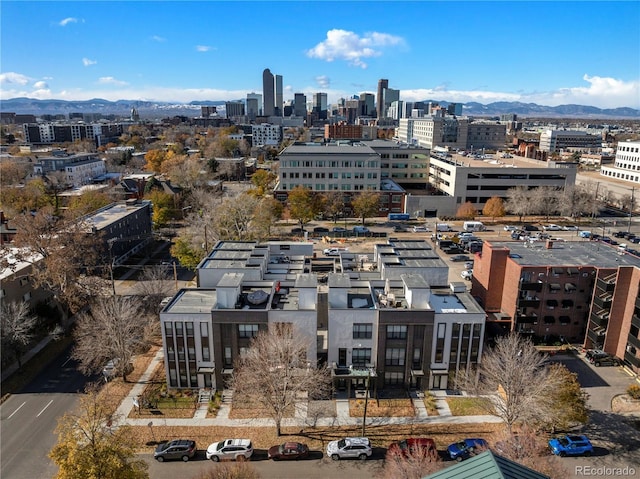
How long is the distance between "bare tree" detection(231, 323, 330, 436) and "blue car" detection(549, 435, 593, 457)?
53.8 feet

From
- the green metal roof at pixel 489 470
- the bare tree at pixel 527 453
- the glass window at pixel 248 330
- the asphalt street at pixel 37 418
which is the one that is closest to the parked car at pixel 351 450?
the bare tree at pixel 527 453

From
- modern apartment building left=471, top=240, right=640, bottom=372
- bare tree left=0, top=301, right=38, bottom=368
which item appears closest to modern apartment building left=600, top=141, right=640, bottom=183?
modern apartment building left=471, top=240, right=640, bottom=372

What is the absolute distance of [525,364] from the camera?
32.1 m

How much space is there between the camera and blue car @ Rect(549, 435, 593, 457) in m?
29.4

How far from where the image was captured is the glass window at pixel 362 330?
Answer: 118ft

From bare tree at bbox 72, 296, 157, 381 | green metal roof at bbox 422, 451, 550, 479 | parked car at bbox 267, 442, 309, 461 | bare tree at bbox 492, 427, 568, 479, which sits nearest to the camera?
green metal roof at bbox 422, 451, 550, 479

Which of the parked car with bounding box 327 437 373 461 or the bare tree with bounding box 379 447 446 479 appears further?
the parked car with bounding box 327 437 373 461

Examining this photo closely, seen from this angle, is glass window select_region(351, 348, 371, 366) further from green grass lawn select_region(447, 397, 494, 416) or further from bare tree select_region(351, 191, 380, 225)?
bare tree select_region(351, 191, 380, 225)

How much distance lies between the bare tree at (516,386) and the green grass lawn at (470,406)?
460 mm

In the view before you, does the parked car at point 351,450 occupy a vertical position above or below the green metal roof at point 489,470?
below

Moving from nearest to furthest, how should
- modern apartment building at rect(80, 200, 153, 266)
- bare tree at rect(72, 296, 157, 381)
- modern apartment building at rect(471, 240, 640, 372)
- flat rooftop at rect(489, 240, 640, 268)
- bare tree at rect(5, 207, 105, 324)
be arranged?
bare tree at rect(72, 296, 157, 381) → modern apartment building at rect(471, 240, 640, 372) → flat rooftop at rect(489, 240, 640, 268) → bare tree at rect(5, 207, 105, 324) → modern apartment building at rect(80, 200, 153, 266)

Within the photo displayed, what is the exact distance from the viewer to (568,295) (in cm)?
4347

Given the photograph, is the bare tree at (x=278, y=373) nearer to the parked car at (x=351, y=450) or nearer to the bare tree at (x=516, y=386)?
the parked car at (x=351, y=450)

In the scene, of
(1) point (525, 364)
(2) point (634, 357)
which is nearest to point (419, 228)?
(2) point (634, 357)
